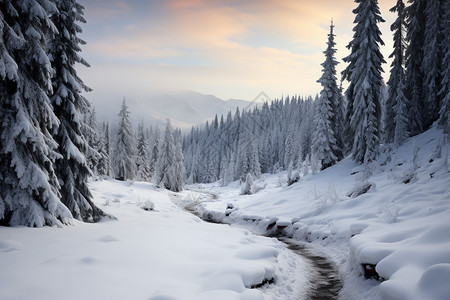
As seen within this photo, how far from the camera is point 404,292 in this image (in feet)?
15.3

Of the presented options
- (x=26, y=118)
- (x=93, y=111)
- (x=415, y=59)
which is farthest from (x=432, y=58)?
(x=93, y=111)

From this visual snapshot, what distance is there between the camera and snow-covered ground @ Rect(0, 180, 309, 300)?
4766 millimetres

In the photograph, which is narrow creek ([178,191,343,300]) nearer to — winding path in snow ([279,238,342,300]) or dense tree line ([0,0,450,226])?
winding path in snow ([279,238,342,300])

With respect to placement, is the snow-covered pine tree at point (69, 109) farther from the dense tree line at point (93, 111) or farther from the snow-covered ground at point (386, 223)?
the snow-covered ground at point (386, 223)

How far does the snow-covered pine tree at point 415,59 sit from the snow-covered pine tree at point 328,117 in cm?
671

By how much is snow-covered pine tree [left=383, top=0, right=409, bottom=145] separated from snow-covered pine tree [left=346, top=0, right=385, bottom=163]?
1650mm

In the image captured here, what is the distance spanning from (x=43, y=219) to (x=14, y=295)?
189 inches

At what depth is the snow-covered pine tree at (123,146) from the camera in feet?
154

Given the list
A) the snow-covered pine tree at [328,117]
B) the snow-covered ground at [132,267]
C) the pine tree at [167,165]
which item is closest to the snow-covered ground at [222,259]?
the snow-covered ground at [132,267]

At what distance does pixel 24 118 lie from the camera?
8023 millimetres

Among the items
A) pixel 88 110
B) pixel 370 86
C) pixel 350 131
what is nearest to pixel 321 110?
pixel 350 131

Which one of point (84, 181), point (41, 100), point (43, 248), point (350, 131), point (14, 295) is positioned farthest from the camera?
point (350, 131)

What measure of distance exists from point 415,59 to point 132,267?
30.8 meters

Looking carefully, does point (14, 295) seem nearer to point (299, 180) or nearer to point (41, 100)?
point (41, 100)
